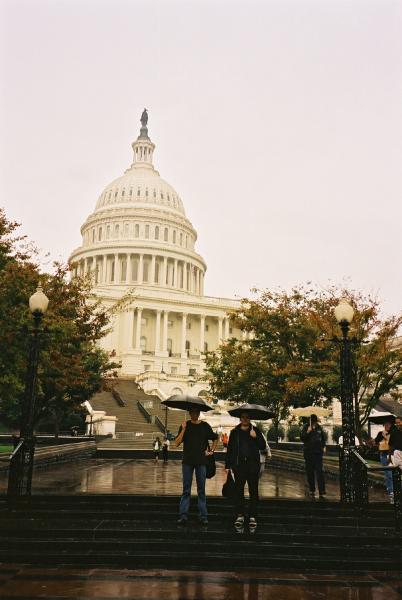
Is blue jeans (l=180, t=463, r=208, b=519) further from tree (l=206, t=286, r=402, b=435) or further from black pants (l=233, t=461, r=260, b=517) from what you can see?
tree (l=206, t=286, r=402, b=435)

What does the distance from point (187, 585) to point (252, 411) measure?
4.63 metres

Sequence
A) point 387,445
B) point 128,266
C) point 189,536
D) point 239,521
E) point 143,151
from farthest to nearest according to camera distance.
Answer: point 143,151, point 128,266, point 387,445, point 239,521, point 189,536

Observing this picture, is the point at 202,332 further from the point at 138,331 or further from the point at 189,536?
the point at 189,536

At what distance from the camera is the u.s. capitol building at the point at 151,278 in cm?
8638

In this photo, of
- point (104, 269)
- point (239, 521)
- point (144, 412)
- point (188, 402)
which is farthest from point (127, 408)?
point (104, 269)

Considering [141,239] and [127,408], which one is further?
[141,239]

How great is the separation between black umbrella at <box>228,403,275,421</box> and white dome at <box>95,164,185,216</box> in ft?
325

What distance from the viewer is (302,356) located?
103 ft

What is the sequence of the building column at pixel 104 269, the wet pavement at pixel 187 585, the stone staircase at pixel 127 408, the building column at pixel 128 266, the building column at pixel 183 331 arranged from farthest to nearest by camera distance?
the building column at pixel 104 269 → the building column at pixel 128 266 → the building column at pixel 183 331 → the stone staircase at pixel 127 408 → the wet pavement at pixel 187 585

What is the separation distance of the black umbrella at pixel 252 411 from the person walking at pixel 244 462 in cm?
57

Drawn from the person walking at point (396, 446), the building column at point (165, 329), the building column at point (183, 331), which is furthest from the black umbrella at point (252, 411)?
the building column at point (183, 331)

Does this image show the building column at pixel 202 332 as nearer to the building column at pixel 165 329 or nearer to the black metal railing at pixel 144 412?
the building column at pixel 165 329

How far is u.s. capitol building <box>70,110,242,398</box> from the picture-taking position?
8638 centimetres

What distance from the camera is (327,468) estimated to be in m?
21.3
